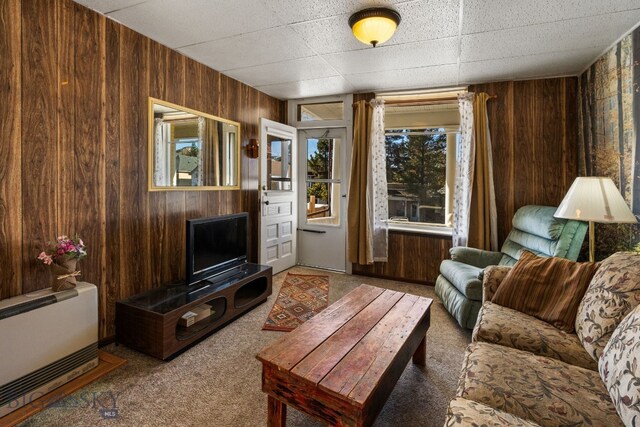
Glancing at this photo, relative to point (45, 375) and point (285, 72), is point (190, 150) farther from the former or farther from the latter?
point (45, 375)

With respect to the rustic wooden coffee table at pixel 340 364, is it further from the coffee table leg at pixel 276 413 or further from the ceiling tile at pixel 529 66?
the ceiling tile at pixel 529 66

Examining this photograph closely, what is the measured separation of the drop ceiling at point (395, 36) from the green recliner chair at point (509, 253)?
1413 millimetres

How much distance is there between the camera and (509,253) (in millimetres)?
3170

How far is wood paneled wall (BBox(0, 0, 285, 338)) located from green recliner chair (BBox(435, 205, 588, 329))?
2.53 metres

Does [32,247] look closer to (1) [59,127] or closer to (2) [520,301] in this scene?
(1) [59,127]

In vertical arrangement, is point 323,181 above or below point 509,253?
above

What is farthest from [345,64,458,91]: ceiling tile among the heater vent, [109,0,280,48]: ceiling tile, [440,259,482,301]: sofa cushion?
the heater vent

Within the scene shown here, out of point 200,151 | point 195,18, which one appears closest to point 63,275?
point 200,151

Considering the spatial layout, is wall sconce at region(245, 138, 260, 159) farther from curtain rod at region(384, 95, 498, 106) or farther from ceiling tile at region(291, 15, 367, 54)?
curtain rod at region(384, 95, 498, 106)

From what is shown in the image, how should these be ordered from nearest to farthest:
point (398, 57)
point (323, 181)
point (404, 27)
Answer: point (404, 27) → point (398, 57) → point (323, 181)

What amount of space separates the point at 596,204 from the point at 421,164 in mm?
2134

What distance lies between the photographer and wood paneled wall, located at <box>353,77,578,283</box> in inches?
135

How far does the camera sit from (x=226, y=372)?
2107 millimetres

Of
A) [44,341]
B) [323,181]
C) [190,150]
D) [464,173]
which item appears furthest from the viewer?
[323,181]
